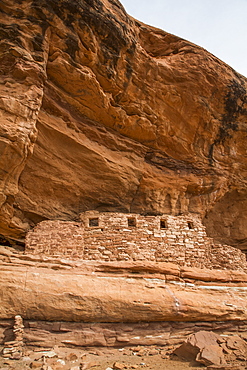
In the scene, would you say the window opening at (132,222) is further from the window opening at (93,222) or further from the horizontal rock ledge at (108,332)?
the horizontal rock ledge at (108,332)

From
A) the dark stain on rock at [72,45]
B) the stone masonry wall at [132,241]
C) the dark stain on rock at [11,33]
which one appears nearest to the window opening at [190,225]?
the stone masonry wall at [132,241]

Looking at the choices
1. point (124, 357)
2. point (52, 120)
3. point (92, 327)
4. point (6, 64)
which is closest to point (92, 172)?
point (52, 120)

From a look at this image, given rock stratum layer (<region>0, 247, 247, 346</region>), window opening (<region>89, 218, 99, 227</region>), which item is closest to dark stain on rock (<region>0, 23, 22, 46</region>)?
rock stratum layer (<region>0, 247, 247, 346</region>)

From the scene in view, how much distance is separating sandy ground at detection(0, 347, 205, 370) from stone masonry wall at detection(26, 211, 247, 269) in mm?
2276

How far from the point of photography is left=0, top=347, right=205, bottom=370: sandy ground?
16.9ft

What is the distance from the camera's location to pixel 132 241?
26.7ft

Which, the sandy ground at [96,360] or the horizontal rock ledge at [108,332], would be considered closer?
the sandy ground at [96,360]

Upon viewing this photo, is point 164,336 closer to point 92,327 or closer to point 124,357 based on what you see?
point 124,357

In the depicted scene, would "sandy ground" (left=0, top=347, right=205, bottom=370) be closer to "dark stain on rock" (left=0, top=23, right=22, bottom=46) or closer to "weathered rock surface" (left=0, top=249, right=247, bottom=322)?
"weathered rock surface" (left=0, top=249, right=247, bottom=322)

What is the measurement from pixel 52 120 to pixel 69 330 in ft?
15.9

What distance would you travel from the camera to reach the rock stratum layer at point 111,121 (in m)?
6.86

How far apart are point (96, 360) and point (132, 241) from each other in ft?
10.1

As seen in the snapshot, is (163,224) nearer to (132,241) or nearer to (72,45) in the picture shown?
(132,241)

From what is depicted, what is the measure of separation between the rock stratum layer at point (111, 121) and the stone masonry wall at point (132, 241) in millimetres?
995
